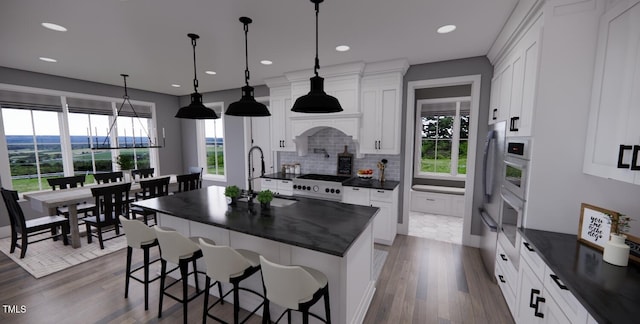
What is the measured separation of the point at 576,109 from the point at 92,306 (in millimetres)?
4453

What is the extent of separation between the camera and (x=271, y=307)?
2.17m

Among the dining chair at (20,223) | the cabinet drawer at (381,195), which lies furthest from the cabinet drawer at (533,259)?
the dining chair at (20,223)

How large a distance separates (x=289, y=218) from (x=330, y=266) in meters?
0.55

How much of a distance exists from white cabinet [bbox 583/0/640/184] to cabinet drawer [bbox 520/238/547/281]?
25.6 inches

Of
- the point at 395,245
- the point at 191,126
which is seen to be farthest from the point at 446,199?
the point at 191,126

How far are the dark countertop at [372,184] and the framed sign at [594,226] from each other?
2.03 metres

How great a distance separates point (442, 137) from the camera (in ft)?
18.3

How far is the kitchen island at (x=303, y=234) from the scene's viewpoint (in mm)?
1810

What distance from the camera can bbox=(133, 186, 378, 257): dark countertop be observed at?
5.65 ft

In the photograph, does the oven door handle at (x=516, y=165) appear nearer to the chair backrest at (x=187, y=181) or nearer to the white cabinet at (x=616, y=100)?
the white cabinet at (x=616, y=100)

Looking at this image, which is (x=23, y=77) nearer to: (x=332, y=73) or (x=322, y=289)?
(x=332, y=73)

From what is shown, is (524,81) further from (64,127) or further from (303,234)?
(64,127)

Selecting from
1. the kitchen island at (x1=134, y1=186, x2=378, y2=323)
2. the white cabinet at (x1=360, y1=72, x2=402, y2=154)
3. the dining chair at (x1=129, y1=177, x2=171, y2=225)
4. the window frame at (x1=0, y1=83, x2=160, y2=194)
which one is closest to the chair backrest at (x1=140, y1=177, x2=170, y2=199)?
the dining chair at (x1=129, y1=177, x2=171, y2=225)

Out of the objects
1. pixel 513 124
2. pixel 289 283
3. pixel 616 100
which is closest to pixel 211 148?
pixel 289 283
